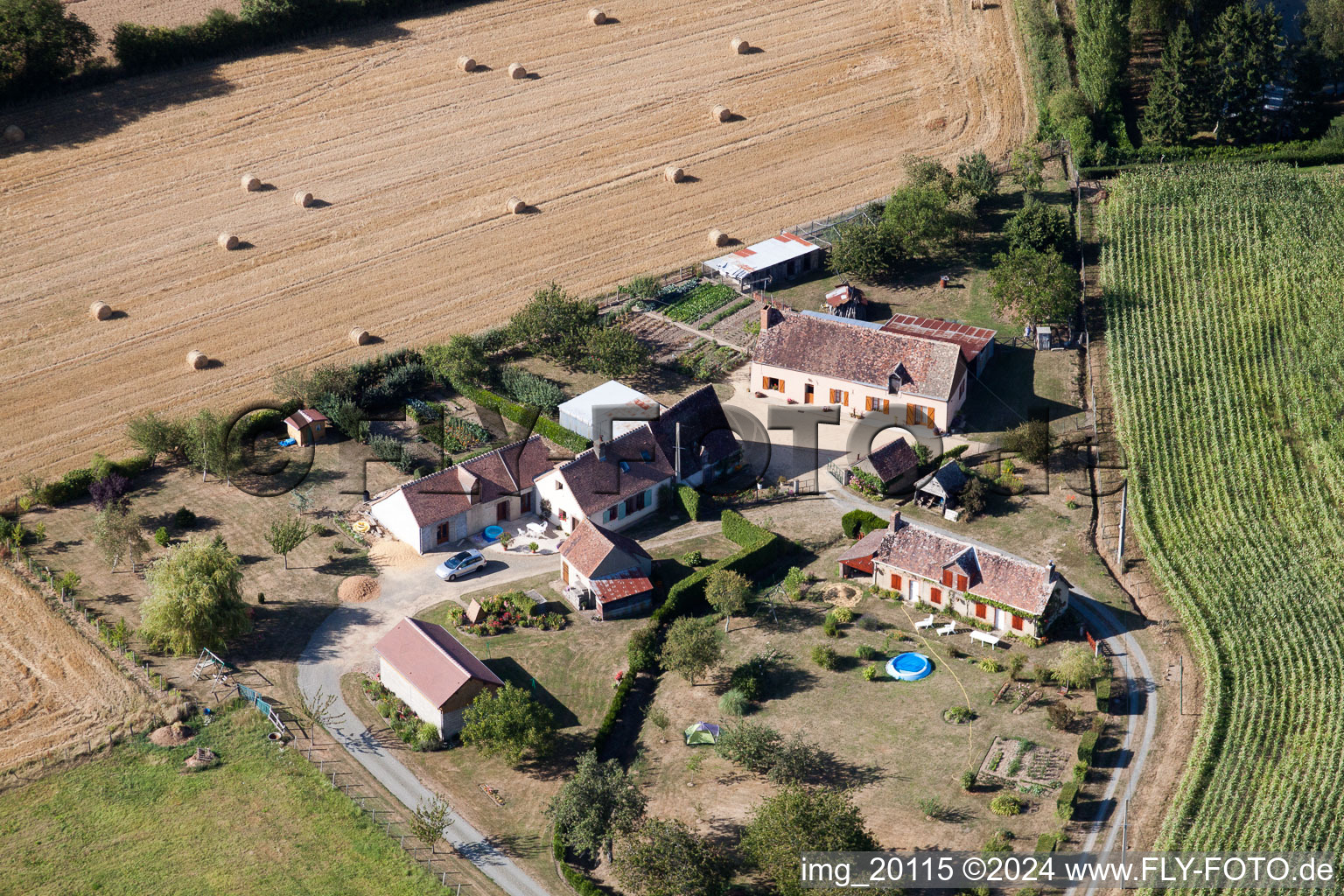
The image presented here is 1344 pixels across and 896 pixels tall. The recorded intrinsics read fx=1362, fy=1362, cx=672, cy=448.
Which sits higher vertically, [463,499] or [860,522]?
[463,499]

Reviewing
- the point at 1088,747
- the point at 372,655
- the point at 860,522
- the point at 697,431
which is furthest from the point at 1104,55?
the point at 372,655

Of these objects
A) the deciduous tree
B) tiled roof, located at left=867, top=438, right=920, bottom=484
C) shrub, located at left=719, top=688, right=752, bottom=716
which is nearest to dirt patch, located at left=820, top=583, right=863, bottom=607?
tiled roof, located at left=867, top=438, right=920, bottom=484

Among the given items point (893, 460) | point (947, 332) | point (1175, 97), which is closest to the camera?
point (893, 460)

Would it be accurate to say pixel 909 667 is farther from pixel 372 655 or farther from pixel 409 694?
pixel 372 655

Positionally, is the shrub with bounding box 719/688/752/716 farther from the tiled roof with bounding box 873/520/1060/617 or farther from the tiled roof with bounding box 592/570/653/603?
the tiled roof with bounding box 873/520/1060/617

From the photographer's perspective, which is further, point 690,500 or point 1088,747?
point 690,500

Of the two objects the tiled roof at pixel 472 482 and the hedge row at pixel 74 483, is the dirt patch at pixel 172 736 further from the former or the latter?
the hedge row at pixel 74 483

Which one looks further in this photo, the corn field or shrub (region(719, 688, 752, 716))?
shrub (region(719, 688, 752, 716))

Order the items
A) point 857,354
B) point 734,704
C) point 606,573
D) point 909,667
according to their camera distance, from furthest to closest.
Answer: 1. point 857,354
2. point 606,573
3. point 909,667
4. point 734,704
